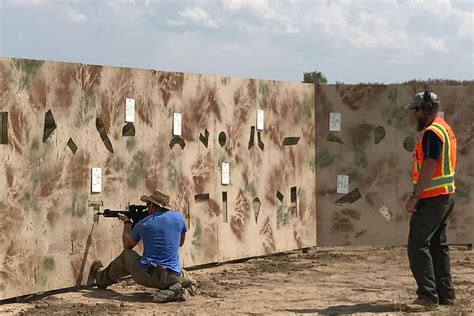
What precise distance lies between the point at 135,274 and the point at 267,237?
10.9 feet

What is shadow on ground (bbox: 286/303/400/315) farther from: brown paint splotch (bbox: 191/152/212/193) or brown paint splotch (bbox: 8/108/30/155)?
brown paint splotch (bbox: 8/108/30/155)

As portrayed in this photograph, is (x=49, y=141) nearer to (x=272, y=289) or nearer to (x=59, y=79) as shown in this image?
(x=59, y=79)

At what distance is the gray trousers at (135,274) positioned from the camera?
802 centimetres

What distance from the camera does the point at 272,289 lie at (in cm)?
884

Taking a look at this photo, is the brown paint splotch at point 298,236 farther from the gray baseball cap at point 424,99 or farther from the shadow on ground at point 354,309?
Answer: the gray baseball cap at point 424,99

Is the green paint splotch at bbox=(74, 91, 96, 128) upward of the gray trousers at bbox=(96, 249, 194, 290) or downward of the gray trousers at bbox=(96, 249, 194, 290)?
upward

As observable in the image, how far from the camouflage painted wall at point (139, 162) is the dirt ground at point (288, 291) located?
33cm

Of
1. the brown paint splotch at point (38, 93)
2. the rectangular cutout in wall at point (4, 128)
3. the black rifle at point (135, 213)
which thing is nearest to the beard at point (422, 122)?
the black rifle at point (135, 213)

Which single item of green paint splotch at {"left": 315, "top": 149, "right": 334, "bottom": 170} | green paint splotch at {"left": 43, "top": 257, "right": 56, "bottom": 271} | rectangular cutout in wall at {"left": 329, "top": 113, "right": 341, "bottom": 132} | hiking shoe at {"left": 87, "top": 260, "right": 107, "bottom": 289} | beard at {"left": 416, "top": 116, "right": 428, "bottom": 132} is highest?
rectangular cutout in wall at {"left": 329, "top": 113, "right": 341, "bottom": 132}

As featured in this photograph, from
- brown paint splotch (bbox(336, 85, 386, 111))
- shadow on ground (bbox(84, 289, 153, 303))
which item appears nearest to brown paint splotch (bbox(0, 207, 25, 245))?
shadow on ground (bbox(84, 289, 153, 303))

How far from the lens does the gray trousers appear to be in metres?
8.02

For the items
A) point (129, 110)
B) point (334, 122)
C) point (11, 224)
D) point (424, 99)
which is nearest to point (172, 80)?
point (129, 110)

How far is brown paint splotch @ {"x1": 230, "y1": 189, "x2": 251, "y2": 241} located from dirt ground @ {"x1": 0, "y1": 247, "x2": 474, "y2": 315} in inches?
17.4

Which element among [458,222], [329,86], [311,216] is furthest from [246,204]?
[458,222]
